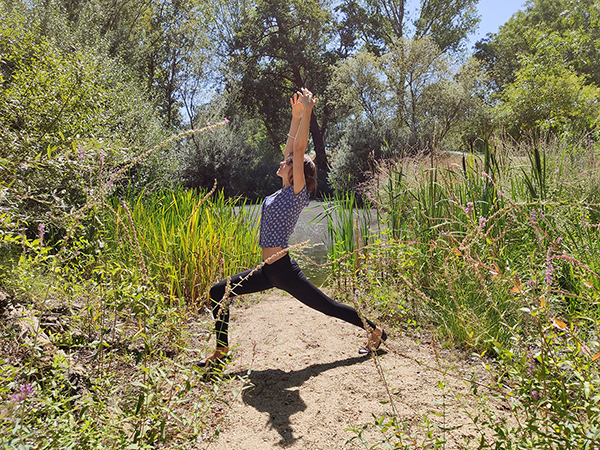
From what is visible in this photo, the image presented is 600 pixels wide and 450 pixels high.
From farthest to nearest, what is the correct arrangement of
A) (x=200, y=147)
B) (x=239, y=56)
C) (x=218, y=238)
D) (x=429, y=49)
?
(x=239, y=56)
(x=429, y=49)
(x=200, y=147)
(x=218, y=238)

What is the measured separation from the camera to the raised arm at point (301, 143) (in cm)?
260

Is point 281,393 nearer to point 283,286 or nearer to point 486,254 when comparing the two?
point 283,286

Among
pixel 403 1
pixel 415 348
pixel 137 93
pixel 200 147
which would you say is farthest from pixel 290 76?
pixel 415 348

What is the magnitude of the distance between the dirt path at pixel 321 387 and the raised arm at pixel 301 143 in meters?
1.13

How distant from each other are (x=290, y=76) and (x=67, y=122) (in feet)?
71.7

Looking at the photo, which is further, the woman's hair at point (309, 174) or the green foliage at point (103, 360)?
the woman's hair at point (309, 174)

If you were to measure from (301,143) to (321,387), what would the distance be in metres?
1.61

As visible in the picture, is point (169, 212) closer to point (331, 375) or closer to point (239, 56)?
point (331, 375)

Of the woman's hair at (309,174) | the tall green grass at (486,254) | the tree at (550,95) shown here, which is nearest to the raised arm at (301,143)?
the woman's hair at (309,174)

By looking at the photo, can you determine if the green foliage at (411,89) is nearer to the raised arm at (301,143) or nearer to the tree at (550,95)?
the tree at (550,95)

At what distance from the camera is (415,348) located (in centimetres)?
306

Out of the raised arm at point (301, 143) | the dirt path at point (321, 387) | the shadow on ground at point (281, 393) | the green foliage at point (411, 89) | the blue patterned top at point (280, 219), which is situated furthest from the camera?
the green foliage at point (411, 89)

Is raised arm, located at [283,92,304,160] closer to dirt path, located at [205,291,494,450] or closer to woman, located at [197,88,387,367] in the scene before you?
woman, located at [197,88,387,367]

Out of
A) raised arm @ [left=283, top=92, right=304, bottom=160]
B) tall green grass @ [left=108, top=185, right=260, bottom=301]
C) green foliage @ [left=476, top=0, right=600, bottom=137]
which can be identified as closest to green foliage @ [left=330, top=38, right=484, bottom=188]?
green foliage @ [left=476, top=0, right=600, bottom=137]
